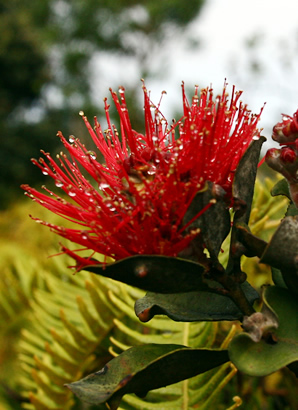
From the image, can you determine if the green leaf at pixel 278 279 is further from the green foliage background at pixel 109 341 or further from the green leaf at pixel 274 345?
the green foliage background at pixel 109 341

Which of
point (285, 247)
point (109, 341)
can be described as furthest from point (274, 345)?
point (109, 341)

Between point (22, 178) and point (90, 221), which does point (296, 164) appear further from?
point (22, 178)

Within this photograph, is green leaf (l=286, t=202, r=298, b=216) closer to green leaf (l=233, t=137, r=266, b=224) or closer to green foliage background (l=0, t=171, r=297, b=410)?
green leaf (l=233, t=137, r=266, b=224)

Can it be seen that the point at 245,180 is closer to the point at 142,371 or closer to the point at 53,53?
the point at 142,371

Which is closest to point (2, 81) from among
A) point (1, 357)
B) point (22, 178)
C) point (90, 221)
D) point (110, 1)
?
point (22, 178)

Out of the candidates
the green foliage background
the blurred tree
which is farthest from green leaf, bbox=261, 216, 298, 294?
the blurred tree

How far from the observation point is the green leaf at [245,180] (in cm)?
41

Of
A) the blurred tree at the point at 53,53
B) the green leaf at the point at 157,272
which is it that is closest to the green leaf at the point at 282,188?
the green leaf at the point at 157,272

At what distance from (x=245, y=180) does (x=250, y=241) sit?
54mm

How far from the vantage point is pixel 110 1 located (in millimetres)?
11047

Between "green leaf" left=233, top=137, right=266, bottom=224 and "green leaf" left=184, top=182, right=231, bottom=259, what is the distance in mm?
13

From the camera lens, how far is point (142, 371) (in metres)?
0.37

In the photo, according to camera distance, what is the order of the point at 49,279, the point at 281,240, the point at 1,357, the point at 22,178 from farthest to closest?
the point at 22,178 < the point at 1,357 < the point at 49,279 < the point at 281,240

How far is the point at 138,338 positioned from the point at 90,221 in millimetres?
344
